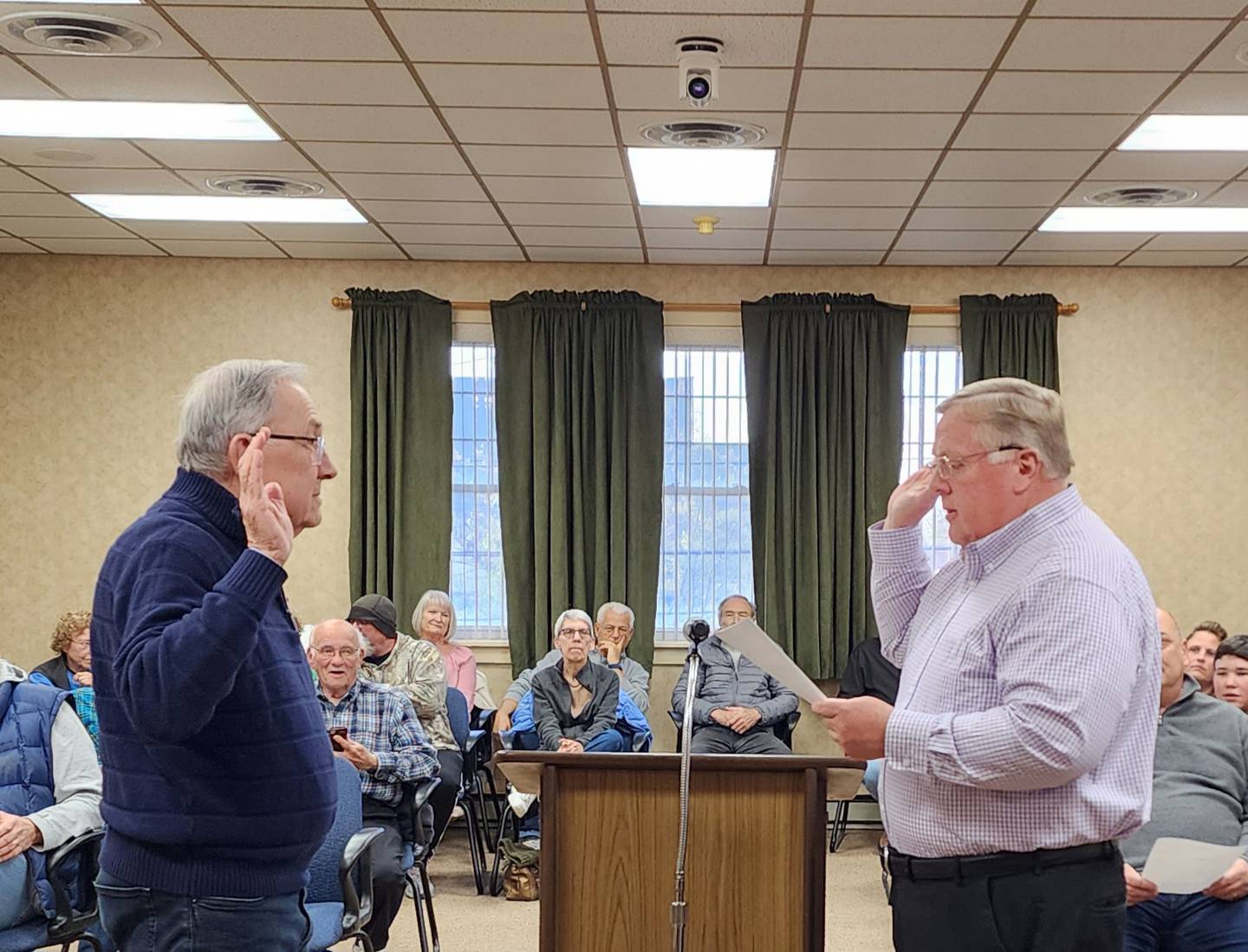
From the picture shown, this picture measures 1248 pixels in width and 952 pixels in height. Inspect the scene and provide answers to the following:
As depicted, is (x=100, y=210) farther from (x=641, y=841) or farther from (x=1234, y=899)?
(x=1234, y=899)

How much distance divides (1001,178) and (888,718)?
4.64 m

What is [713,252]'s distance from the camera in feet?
26.6

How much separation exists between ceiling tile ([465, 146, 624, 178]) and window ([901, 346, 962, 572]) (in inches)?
111

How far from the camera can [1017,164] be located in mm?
6191

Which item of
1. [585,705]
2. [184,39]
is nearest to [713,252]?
[585,705]

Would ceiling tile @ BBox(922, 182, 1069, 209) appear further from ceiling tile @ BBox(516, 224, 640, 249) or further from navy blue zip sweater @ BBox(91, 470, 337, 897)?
navy blue zip sweater @ BBox(91, 470, 337, 897)

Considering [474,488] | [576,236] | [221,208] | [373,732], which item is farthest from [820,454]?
[373,732]

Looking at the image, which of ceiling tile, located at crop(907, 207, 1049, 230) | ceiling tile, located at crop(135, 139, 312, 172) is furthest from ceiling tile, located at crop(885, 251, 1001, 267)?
ceiling tile, located at crop(135, 139, 312, 172)

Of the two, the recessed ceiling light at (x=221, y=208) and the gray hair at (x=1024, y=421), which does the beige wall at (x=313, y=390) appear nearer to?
the recessed ceiling light at (x=221, y=208)

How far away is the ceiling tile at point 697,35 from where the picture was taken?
15.0 ft

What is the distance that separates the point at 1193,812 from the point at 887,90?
2.83m

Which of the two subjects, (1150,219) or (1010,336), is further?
(1010,336)

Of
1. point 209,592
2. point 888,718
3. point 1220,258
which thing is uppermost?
point 1220,258

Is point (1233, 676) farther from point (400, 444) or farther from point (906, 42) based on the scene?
point (400, 444)
